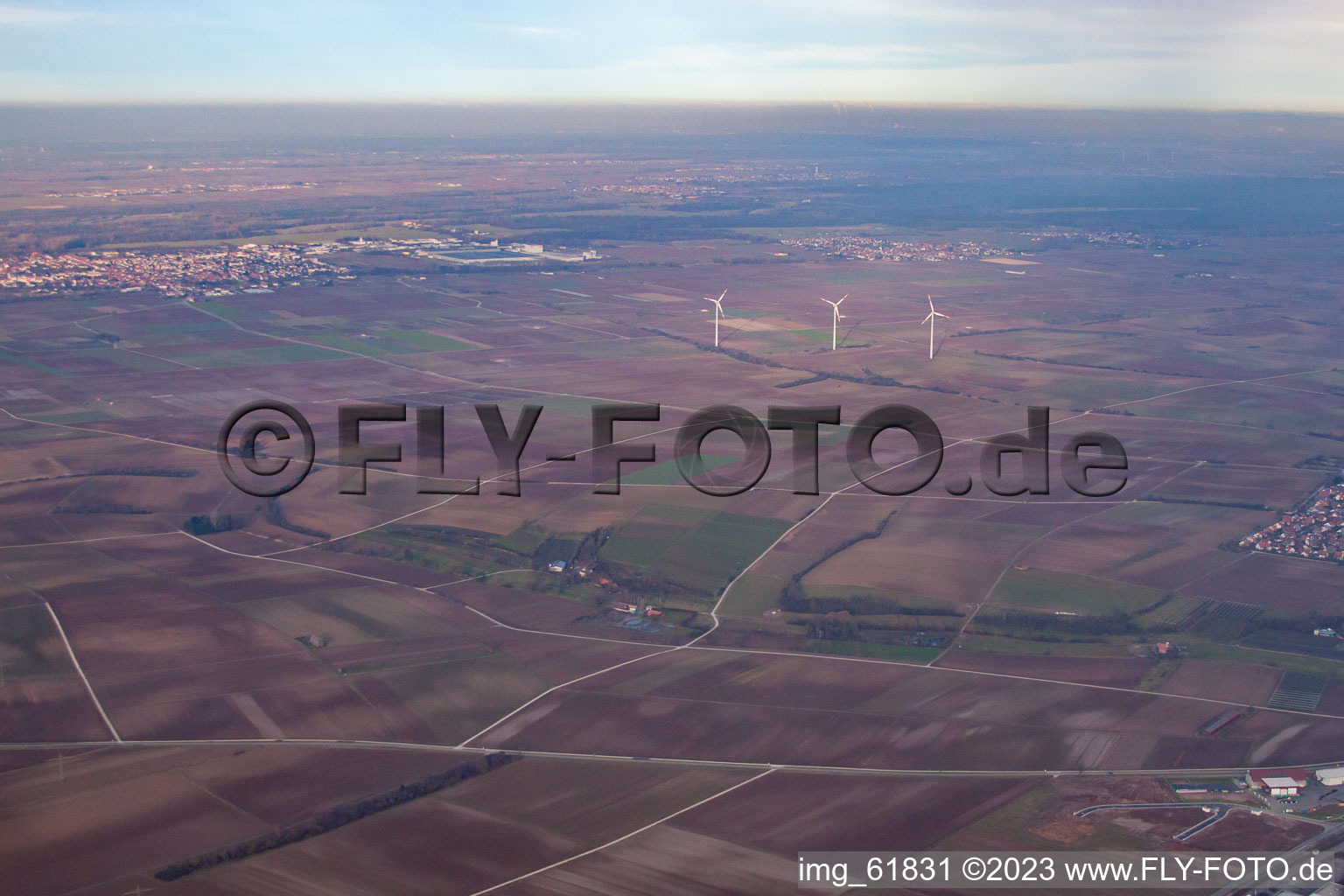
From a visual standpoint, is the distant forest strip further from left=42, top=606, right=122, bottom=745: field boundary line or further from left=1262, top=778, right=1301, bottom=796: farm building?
left=1262, top=778, right=1301, bottom=796: farm building

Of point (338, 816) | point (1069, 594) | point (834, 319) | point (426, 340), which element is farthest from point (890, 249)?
point (338, 816)

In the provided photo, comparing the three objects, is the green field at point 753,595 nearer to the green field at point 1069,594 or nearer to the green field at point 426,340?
the green field at point 1069,594

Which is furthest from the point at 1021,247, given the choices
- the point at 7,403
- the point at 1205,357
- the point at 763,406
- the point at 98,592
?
the point at 98,592

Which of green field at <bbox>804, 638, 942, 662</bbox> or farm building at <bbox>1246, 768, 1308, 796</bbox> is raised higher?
green field at <bbox>804, 638, 942, 662</bbox>

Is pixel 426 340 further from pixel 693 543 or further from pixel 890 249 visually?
pixel 890 249

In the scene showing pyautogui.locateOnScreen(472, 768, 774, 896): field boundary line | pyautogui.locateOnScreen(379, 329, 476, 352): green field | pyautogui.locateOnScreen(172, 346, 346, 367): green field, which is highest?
pyautogui.locateOnScreen(379, 329, 476, 352): green field

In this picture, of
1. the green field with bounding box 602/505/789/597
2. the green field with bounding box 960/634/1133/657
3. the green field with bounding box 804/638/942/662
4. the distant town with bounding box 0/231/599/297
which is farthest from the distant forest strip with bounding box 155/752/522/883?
the distant town with bounding box 0/231/599/297

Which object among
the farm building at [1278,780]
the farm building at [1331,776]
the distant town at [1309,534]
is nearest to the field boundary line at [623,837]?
the farm building at [1278,780]
